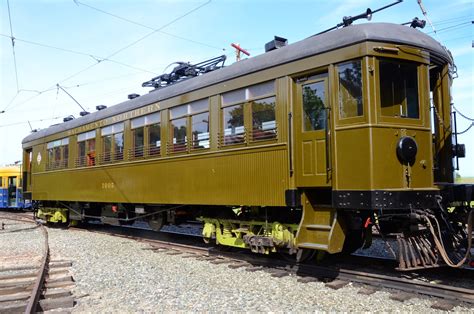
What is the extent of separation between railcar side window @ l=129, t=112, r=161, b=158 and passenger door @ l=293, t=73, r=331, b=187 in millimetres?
3936

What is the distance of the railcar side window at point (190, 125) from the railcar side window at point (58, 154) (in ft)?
21.5

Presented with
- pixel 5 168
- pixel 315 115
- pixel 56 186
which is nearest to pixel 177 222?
pixel 315 115

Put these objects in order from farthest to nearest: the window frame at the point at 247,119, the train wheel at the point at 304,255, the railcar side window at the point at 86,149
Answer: the railcar side window at the point at 86,149, the window frame at the point at 247,119, the train wheel at the point at 304,255

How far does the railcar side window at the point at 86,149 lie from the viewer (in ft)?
42.2

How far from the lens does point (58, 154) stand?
15.1 metres

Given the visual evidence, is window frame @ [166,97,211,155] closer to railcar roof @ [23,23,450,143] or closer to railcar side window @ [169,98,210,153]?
railcar side window @ [169,98,210,153]

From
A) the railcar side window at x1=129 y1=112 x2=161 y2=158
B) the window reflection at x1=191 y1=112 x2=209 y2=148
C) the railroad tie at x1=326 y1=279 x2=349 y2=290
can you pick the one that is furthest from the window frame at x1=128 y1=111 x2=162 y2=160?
the railroad tie at x1=326 y1=279 x2=349 y2=290

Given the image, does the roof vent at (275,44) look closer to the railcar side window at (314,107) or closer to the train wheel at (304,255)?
the railcar side window at (314,107)

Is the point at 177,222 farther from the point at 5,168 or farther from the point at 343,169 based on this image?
the point at 5,168

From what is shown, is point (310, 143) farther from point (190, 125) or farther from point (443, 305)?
point (190, 125)

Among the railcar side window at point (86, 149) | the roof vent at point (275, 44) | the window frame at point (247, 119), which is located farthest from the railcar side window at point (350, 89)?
the railcar side window at point (86, 149)

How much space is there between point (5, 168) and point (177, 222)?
22.4m

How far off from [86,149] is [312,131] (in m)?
8.51

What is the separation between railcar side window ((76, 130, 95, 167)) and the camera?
12859 millimetres
